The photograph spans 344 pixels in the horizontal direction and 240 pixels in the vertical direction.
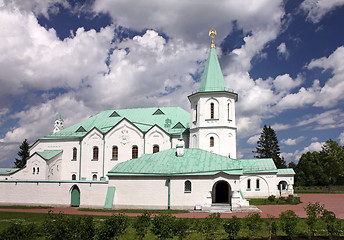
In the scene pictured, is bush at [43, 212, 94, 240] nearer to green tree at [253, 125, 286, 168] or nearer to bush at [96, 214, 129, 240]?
bush at [96, 214, 129, 240]

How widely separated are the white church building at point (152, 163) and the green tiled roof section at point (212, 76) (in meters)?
0.12

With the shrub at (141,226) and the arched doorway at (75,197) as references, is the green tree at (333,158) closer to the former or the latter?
the arched doorway at (75,197)

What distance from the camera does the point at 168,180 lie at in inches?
1091

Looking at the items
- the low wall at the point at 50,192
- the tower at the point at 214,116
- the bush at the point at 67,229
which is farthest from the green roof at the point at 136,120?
the bush at the point at 67,229

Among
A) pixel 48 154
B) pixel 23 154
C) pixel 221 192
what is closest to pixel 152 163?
pixel 221 192

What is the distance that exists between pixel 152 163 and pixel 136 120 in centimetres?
1522

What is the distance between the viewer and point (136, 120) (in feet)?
144

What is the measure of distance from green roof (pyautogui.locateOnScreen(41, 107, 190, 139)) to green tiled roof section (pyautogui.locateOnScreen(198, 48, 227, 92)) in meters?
6.85

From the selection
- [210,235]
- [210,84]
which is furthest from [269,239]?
[210,84]

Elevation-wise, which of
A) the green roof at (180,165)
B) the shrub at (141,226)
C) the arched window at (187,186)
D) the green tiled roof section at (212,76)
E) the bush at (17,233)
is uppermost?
the green tiled roof section at (212,76)

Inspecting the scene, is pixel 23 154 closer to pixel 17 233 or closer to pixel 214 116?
pixel 214 116

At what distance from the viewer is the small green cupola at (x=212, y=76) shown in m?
36.4

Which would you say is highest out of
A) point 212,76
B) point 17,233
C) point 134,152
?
point 212,76

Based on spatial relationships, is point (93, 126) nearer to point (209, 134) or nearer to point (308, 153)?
point (209, 134)
